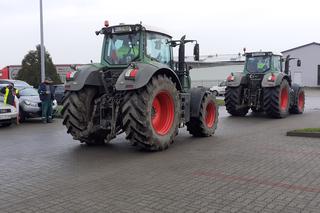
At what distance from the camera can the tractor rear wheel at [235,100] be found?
54.3 feet

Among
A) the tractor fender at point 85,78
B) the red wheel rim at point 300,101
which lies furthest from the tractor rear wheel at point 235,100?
the tractor fender at point 85,78

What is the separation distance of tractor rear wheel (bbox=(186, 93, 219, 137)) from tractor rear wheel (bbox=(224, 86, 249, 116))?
5314mm

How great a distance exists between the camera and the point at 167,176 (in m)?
6.67

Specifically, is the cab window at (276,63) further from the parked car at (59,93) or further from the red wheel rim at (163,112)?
the parked car at (59,93)

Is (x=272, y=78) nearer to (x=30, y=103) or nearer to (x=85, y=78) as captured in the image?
(x=85, y=78)

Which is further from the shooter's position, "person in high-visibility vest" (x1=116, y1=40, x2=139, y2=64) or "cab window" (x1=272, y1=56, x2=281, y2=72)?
"cab window" (x1=272, y1=56, x2=281, y2=72)

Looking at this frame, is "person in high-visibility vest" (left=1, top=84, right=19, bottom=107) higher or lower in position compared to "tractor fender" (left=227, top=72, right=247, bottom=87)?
lower

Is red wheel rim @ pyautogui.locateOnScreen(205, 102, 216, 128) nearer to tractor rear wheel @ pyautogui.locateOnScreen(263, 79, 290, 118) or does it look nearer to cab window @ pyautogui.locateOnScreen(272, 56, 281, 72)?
tractor rear wheel @ pyautogui.locateOnScreen(263, 79, 290, 118)

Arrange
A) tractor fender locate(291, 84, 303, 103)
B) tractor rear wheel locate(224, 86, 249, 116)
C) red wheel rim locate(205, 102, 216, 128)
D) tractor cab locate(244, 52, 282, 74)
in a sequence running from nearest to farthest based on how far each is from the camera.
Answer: red wheel rim locate(205, 102, 216, 128)
tractor rear wheel locate(224, 86, 249, 116)
tractor cab locate(244, 52, 282, 74)
tractor fender locate(291, 84, 303, 103)

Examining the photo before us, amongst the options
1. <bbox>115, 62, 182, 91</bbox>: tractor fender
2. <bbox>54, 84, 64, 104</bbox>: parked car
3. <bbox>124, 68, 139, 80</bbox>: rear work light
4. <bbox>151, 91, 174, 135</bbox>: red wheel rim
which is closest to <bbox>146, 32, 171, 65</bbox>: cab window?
<bbox>115, 62, 182, 91</bbox>: tractor fender

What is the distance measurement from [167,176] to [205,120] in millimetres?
4585

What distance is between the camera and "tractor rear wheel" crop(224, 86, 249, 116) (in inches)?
652

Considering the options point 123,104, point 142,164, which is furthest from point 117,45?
point 142,164

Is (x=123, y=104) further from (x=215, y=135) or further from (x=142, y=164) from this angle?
(x=215, y=135)
